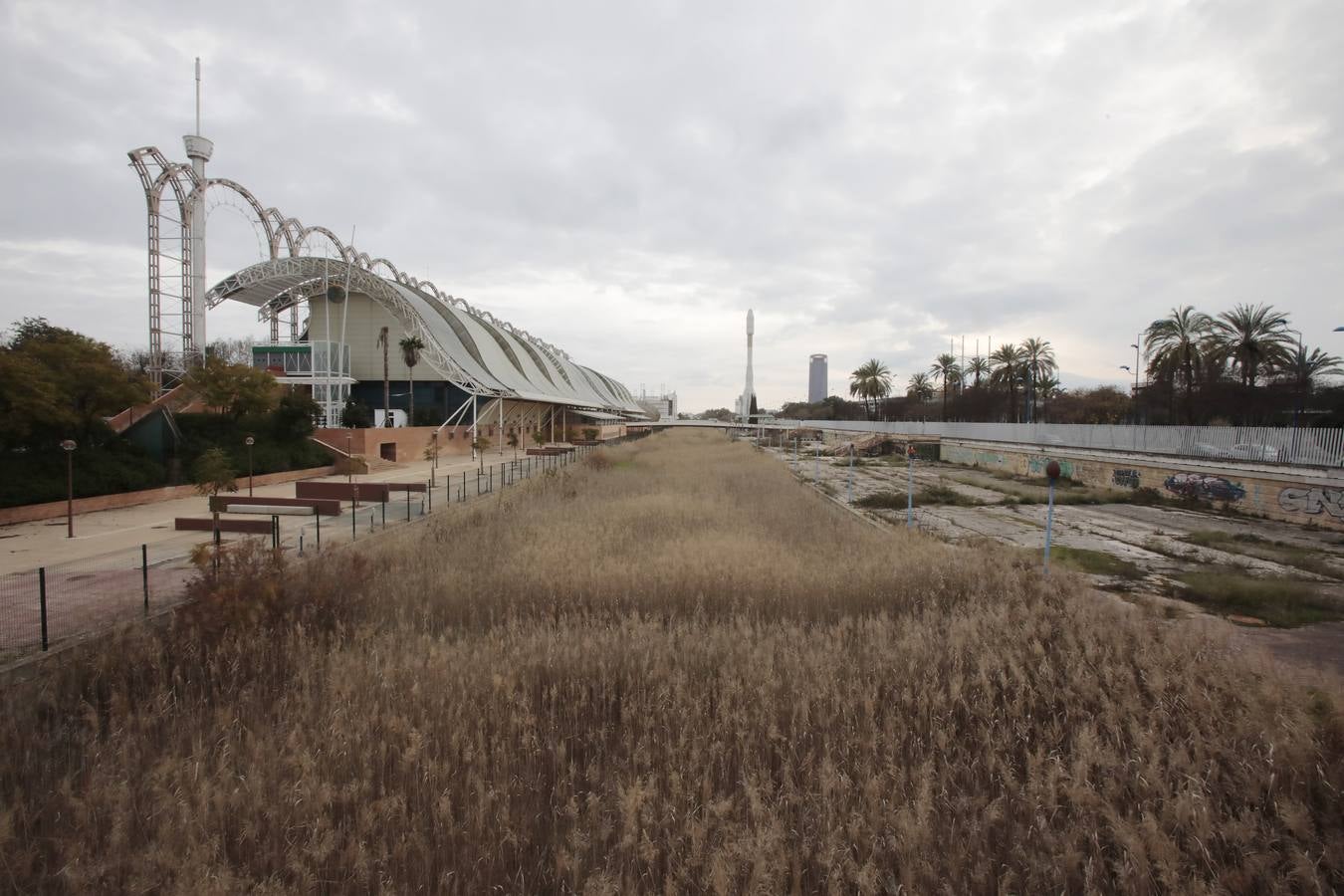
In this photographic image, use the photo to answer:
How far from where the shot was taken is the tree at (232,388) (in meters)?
25.9

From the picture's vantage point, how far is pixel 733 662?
225 inches

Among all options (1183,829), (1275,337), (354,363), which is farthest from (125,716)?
(354,363)

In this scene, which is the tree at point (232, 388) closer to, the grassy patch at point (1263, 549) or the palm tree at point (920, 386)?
the grassy patch at point (1263, 549)

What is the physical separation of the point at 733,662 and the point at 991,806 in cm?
251

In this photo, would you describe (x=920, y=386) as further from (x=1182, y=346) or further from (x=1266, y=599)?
(x=1266, y=599)

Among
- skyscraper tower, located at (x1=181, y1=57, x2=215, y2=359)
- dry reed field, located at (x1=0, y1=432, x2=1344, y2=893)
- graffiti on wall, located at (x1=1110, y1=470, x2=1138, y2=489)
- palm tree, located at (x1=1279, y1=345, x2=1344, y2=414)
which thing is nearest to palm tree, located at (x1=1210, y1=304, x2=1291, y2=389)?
palm tree, located at (x1=1279, y1=345, x2=1344, y2=414)

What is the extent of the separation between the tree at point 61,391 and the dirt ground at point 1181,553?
23.6 meters

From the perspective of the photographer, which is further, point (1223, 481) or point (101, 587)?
point (1223, 481)

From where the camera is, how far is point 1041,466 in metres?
30.5

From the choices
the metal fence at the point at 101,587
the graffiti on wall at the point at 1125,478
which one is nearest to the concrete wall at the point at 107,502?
the metal fence at the point at 101,587

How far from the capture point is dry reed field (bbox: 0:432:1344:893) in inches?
129

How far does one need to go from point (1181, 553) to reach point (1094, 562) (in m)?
2.69

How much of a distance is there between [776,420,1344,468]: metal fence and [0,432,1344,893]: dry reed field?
1932cm

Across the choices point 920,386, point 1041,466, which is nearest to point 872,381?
point 920,386
